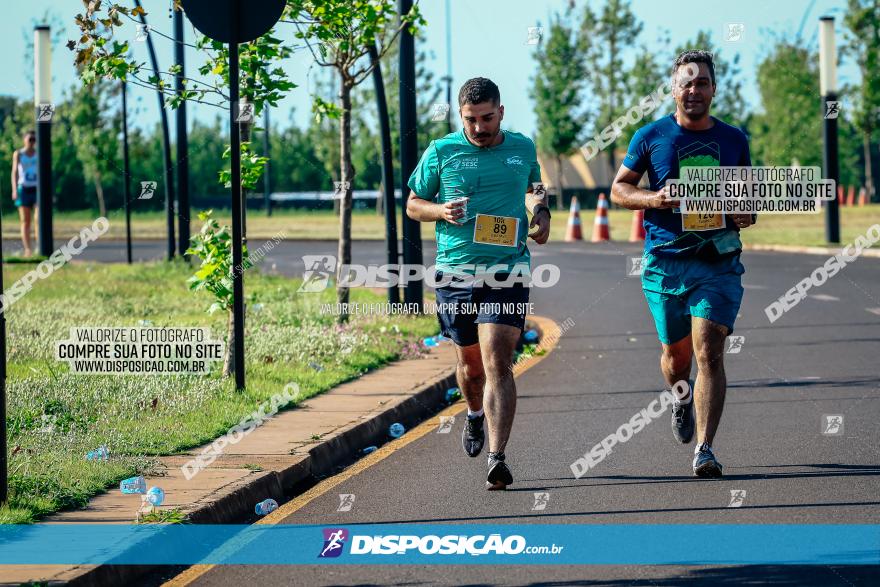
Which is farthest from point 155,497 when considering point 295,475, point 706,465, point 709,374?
point 709,374

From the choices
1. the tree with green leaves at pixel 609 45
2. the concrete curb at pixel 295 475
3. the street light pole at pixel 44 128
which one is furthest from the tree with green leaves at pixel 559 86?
the concrete curb at pixel 295 475

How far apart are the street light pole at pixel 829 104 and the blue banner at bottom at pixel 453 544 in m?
16.3

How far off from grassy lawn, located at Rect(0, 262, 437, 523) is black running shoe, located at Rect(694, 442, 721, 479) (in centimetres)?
288

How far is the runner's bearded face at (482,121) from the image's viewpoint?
7.21 meters

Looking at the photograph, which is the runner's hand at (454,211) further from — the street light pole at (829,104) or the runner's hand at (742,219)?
the street light pole at (829,104)

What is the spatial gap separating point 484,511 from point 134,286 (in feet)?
41.6

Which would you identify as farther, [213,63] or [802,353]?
[802,353]

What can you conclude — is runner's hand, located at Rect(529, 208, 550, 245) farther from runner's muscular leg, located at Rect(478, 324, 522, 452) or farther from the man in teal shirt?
runner's muscular leg, located at Rect(478, 324, 522, 452)

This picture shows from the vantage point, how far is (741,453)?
8.11m

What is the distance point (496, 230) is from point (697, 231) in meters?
1.06

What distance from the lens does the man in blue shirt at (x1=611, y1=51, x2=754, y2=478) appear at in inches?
291

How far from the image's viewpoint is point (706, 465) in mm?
7309

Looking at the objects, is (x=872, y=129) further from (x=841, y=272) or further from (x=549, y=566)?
(x=549, y=566)

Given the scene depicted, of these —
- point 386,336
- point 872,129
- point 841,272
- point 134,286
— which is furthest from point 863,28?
point 386,336
